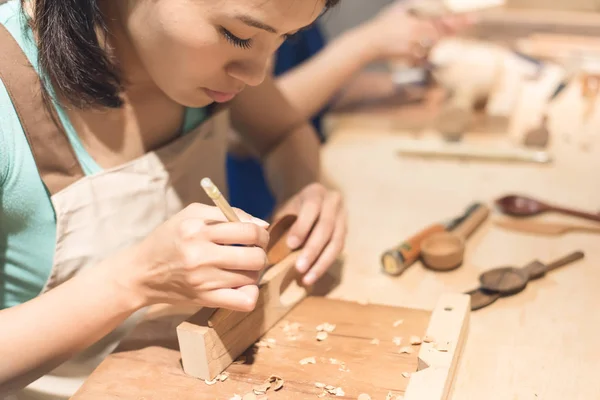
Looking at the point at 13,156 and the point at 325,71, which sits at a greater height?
the point at 13,156

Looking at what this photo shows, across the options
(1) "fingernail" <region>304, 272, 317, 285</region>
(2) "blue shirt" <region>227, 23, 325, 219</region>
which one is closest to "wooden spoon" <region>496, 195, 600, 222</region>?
(1) "fingernail" <region>304, 272, 317, 285</region>

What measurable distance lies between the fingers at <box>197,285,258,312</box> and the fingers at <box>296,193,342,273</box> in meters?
0.20

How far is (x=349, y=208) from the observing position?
4.24 ft

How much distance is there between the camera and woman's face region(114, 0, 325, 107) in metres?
0.77

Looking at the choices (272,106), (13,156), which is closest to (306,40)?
(272,106)

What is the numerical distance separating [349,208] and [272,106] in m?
0.26

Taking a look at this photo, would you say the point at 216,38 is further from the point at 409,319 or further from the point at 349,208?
the point at 349,208

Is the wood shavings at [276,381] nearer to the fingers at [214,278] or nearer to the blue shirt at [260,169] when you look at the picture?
the fingers at [214,278]

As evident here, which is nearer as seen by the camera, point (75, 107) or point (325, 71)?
point (75, 107)

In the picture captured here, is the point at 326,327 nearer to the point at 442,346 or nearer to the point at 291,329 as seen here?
the point at 291,329

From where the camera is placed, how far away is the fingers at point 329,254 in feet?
3.21

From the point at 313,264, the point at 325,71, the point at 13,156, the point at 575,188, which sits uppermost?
the point at 13,156

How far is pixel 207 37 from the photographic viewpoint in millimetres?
799

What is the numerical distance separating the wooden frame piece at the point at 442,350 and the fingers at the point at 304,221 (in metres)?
0.23
